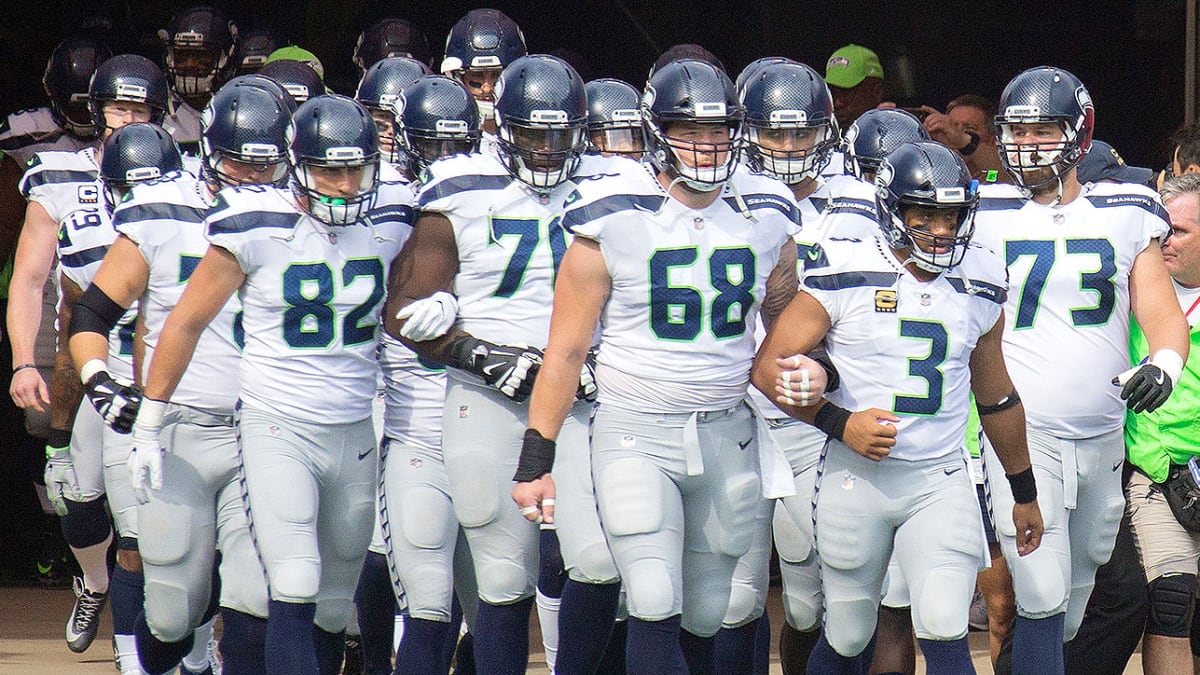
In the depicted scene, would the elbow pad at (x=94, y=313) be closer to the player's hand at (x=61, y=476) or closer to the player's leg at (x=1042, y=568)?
the player's hand at (x=61, y=476)

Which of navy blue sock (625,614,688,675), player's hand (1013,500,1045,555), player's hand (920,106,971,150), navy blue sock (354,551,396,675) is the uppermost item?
player's hand (920,106,971,150)

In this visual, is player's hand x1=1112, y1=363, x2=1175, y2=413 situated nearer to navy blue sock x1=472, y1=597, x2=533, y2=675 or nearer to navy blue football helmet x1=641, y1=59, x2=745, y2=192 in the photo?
navy blue football helmet x1=641, y1=59, x2=745, y2=192

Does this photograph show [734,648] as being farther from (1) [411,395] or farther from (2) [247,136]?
(2) [247,136]

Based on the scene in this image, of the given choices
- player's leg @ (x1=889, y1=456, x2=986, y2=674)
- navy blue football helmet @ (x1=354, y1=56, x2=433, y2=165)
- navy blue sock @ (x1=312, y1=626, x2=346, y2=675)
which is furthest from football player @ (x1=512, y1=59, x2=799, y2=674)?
navy blue football helmet @ (x1=354, y1=56, x2=433, y2=165)

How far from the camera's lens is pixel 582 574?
5332 millimetres

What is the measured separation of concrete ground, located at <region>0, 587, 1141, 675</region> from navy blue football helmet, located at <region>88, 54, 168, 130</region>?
180 cm

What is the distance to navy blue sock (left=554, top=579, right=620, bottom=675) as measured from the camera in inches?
209

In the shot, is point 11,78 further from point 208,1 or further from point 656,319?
point 656,319

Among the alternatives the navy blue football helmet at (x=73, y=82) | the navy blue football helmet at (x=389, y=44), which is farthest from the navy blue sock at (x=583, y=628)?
the navy blue football helmet at (x=73, y=82)

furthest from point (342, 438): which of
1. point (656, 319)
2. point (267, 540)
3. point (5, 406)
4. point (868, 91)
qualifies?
point (5, 406)

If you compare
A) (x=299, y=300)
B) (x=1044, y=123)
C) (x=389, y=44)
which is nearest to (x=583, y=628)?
(x=299, y=300)

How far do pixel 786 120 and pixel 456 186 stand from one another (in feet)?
3.26

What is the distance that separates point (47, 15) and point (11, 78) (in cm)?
31

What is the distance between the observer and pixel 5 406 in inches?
356
